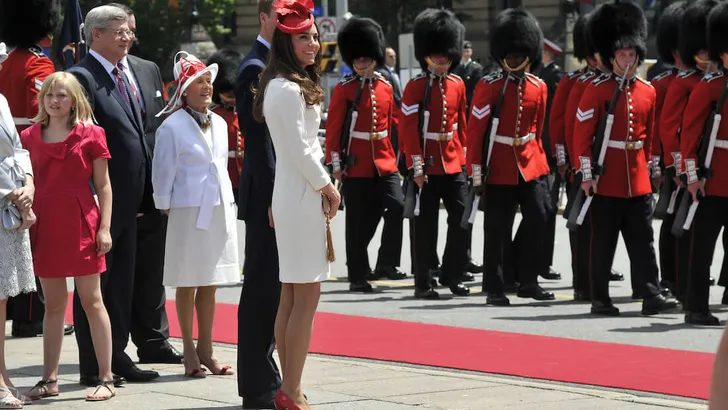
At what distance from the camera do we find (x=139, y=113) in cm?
809

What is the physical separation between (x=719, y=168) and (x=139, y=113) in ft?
12.0

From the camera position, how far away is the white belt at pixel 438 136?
11719mm

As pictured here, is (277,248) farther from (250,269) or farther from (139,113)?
(139,113)

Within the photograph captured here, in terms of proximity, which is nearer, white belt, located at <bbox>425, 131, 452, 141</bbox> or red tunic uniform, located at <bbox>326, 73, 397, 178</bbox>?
white belt, located at <bbox>425, 131, 452, 141</bbox>

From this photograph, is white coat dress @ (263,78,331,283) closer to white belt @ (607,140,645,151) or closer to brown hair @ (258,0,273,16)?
brown hair @ (258,0,273,16)

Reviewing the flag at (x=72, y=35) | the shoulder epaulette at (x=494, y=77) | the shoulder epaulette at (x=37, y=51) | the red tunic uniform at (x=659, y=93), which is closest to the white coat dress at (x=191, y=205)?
the shoulder epaulette at (x=37, y=51)

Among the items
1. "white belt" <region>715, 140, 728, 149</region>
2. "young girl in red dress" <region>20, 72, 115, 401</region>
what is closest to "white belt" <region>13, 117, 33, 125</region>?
"young girl in red dress" <region>20, 72, 115, 401</region>

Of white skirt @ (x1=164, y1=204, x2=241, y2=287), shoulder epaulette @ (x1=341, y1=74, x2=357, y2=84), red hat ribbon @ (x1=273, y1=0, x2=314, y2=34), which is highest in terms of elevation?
red hat ribbon @ (x1=273, y1=0, x2=314, y2=34)

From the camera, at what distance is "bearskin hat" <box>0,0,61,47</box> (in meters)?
9.95

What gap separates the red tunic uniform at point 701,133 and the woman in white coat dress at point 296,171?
12.3ft

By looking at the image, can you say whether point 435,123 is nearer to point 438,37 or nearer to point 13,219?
point 438,37

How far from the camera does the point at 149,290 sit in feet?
28.3

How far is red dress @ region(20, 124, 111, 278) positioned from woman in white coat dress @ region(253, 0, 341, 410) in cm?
103

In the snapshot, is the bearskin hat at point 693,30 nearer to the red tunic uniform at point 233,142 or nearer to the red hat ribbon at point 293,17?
the red tunic uniform at point 233,142
